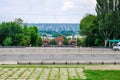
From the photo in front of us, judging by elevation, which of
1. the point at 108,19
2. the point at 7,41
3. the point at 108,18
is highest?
the point at 108,18

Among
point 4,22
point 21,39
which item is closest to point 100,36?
point 21,39

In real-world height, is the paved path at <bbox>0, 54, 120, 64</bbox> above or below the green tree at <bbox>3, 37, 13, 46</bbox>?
below

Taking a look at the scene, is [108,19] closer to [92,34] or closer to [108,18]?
[108,18]

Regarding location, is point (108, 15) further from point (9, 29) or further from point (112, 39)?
point (9, 29)

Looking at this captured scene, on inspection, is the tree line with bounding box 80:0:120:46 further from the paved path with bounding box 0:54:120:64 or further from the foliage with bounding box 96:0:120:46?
the paved path with bounding box 0:54:120:64

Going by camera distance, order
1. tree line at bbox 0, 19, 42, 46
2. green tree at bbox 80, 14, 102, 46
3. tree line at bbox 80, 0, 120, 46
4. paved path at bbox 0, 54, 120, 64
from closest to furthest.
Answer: paved path at bbox 0, 54, 120, 64, tree line at bbox 80, 0, 120, 46, tree line at bbox 0, 19, 42, 46, green tree at bbox 80, 14, 102, 46

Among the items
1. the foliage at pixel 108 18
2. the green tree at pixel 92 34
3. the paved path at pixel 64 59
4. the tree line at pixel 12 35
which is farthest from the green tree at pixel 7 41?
the paved path at pixel 64 59

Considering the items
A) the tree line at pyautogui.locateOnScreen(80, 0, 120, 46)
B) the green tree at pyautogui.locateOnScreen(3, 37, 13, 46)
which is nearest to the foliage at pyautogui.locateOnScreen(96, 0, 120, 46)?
the tree line at pyautogui.locateOnScreen(80, 0, 120, 46)

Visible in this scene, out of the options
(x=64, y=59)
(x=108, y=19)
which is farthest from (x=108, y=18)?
(x=64, y=59)

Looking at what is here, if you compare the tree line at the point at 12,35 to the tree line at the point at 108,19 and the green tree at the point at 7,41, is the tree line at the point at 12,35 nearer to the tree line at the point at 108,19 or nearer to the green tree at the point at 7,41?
the green tree at the point at 7,41

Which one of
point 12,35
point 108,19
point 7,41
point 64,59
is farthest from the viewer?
point 12,35

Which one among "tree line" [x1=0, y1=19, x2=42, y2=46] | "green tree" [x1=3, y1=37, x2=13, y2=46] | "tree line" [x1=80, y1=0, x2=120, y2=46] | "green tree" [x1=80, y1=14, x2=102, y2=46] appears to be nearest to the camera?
"tree line" [x1=80, y1=0, x2=120, y2=46]

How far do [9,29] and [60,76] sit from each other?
58.5 metres

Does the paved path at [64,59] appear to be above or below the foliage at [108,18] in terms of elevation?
below
